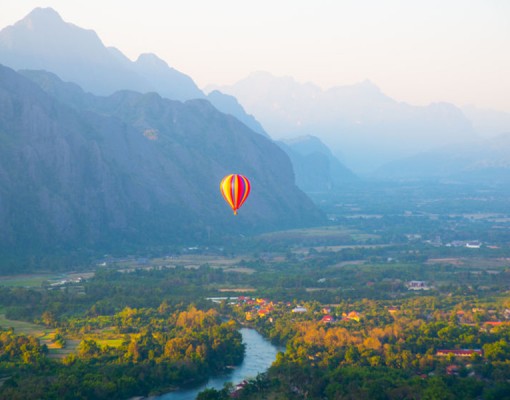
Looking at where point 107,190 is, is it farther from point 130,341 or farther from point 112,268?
point 130,341

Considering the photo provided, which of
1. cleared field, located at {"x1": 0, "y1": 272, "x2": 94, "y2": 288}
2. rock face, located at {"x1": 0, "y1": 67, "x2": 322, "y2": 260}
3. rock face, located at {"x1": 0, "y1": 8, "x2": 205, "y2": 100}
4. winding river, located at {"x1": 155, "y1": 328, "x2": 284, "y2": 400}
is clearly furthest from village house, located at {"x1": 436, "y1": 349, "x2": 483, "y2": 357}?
rock face, located at {"x1": 0, "y1": 8, "x2": 205, "y2": 100}

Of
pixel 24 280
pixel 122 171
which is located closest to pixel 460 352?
pixel 24 280

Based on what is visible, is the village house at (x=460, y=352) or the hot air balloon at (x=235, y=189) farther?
the hot air balloon at (x=235, y=189)

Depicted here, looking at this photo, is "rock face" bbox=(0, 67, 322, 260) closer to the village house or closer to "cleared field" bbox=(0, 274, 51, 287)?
"cleared field" bbox=(0, 274, 51, 287)

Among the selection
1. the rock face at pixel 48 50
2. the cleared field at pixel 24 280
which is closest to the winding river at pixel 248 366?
the cleared field at pixel 24 280

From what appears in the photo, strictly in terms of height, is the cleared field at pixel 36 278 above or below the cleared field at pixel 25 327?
above

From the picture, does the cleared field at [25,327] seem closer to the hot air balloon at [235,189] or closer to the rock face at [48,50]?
the hot air balloon at [235,189]
